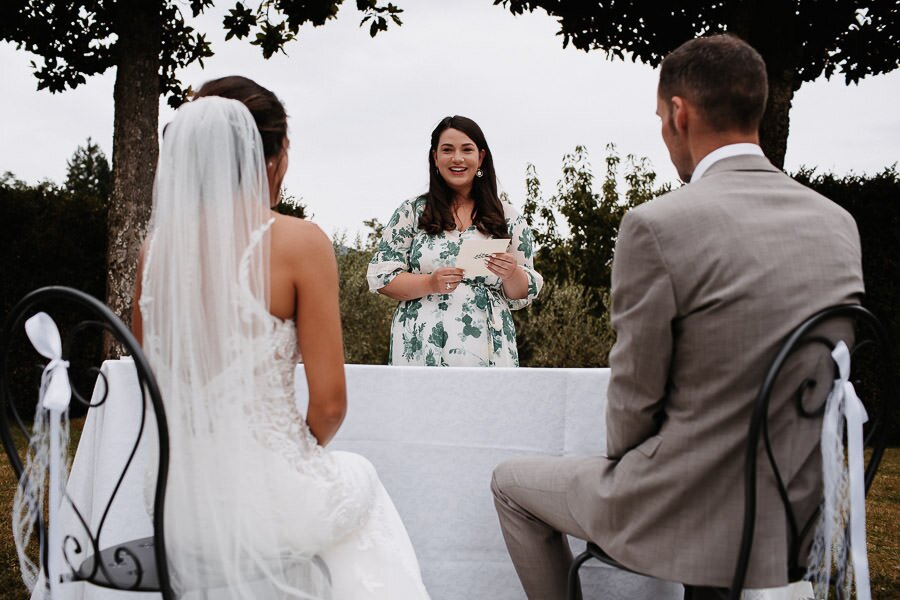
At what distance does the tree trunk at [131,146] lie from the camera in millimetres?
6727

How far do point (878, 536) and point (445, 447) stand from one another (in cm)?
376

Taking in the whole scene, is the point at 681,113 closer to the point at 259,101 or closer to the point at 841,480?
the point at 841,480

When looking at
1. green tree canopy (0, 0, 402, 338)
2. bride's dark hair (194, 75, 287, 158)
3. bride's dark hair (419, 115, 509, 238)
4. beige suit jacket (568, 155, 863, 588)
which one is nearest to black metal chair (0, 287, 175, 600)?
bride's dark hair (194, 75, 287, 158)

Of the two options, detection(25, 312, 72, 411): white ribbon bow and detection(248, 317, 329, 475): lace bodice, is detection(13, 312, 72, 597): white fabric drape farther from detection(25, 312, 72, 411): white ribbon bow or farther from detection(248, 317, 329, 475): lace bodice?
detection(248, 317, 329, 475): lace bodice

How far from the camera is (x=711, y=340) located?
172cm

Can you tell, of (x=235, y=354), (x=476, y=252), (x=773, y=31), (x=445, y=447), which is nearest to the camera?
(x=235, y=354)

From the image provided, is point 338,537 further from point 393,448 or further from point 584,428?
point 584,428

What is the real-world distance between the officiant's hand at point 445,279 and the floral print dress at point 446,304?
0.06 meters

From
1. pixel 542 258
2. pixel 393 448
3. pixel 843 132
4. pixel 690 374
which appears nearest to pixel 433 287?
pixel 393 448

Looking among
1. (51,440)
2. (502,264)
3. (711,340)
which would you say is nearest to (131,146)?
(502,264)

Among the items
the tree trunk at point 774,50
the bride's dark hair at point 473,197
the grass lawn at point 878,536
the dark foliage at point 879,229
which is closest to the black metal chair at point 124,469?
the grass lawn at point 878,536

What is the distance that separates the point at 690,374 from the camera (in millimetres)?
1751

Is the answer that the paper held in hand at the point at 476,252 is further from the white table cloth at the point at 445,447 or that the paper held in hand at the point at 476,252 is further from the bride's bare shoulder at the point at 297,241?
the bride's bare shoulder at the point at 297,241

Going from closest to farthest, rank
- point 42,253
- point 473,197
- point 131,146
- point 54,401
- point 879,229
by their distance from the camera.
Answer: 1. point 54,401
2. point 473,197
3. point 131,146
4. point 879,229
5. point 42,253
